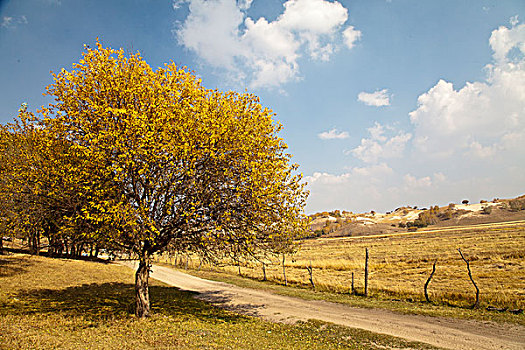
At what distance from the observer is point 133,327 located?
1211cm

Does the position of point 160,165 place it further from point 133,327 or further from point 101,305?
point 101,305

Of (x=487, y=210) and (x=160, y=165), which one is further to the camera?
(x=487, y=210)

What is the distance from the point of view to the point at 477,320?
15.0 meters

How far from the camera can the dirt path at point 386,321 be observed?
12.1 meters

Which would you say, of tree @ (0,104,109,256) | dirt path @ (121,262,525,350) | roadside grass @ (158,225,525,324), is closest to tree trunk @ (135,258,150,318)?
tree @ (0,104,109,256)

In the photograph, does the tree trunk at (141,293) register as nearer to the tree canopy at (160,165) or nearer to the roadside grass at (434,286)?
the tree canopy at (160,165)

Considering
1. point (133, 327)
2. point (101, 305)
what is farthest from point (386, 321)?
point (101, 305)

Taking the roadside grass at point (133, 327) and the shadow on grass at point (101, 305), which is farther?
the shadow on grass at point (101, 305)

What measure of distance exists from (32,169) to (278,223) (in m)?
11.6

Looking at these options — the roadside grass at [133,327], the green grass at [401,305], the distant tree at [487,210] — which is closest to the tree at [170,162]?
the roadside grass at [133,327]

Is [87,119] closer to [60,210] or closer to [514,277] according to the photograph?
[60,210]

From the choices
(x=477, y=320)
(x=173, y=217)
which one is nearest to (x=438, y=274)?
(x=477, y=320)

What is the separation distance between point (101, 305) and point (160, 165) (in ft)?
32.5

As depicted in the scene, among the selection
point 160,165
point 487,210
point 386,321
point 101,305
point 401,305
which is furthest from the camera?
point 487,210
